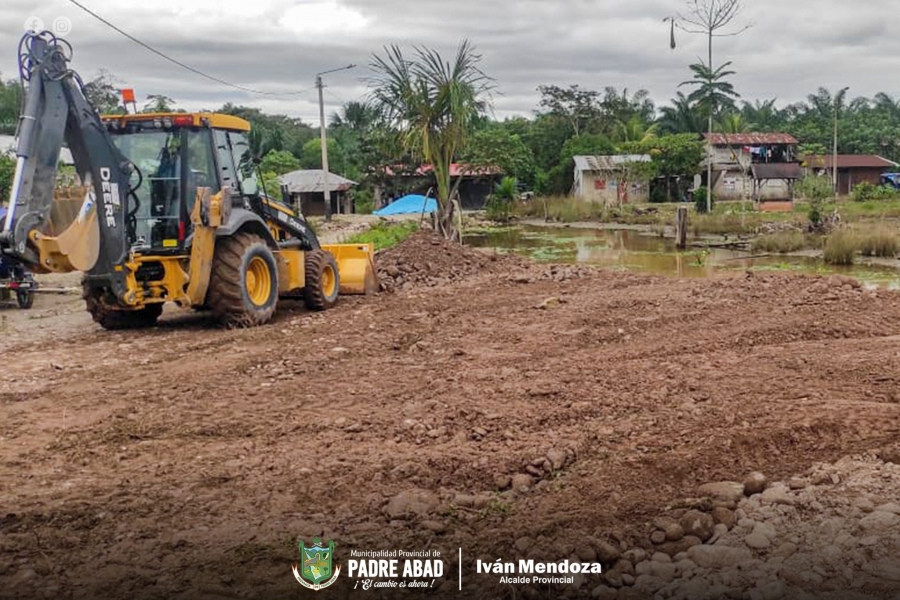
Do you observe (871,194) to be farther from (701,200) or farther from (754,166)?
(701,200)

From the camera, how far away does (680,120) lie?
58188mm

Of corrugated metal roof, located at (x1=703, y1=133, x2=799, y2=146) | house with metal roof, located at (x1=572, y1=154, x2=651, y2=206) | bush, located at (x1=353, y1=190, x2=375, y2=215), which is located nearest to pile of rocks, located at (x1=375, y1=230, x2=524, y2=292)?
bush, located at (x1=353, y1=190, x2=375, y2=215)

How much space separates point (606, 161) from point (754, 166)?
7964 millimetres

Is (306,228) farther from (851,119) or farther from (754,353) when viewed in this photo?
(851,119)

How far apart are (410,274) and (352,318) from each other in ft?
14.4

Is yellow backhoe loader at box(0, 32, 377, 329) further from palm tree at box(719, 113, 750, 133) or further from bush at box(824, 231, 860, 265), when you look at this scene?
palm tree at box(719, 113, 750, 133)

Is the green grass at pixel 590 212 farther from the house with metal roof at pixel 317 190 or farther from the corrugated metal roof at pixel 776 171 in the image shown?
the house with metal roof at pixel 317 190

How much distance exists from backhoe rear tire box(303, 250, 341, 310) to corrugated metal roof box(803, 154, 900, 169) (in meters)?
49.3

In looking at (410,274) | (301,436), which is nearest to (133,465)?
(301,436)

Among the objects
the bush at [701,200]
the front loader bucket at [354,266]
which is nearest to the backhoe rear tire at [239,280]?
the front loader bucket at [354,266]

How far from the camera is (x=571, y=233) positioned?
3497 cm

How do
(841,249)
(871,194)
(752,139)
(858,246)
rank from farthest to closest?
(752,139) → (871,194) → (858,246) → (841,249)

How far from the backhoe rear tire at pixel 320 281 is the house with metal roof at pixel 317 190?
35132 millimetres

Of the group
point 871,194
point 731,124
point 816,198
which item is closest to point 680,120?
point 731,124
